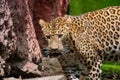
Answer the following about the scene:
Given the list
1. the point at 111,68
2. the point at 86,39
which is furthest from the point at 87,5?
the point at 86,39

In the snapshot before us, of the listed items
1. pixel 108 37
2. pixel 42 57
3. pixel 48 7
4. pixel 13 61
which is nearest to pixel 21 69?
pixel 13 61

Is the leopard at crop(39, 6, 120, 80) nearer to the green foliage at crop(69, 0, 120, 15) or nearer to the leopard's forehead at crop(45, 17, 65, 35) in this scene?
the leopard's forehead at crop(45, 17, 65, 35)

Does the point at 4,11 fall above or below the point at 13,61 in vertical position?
above

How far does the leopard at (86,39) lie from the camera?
38.1ft

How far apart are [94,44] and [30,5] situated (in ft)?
13.3

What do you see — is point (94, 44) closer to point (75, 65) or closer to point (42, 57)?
point (75, 65)

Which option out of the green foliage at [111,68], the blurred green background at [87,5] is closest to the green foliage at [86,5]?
the blurred green background at [87,5]

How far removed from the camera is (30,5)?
625 inches

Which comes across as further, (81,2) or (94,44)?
(81,2)

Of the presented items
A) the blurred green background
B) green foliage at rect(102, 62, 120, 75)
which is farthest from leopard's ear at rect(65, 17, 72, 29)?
the blurred green background

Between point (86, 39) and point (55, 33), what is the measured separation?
0.84 m

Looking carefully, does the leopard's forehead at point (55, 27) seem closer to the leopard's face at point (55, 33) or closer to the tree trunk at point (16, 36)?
the leopard's face at point (55, 33)

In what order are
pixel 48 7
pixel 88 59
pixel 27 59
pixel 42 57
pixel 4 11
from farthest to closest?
pixel 48 7 < pixel 42 57 < pixel 27 59 < pixel 4 11 < pixel 88 59

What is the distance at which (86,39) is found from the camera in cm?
1212
